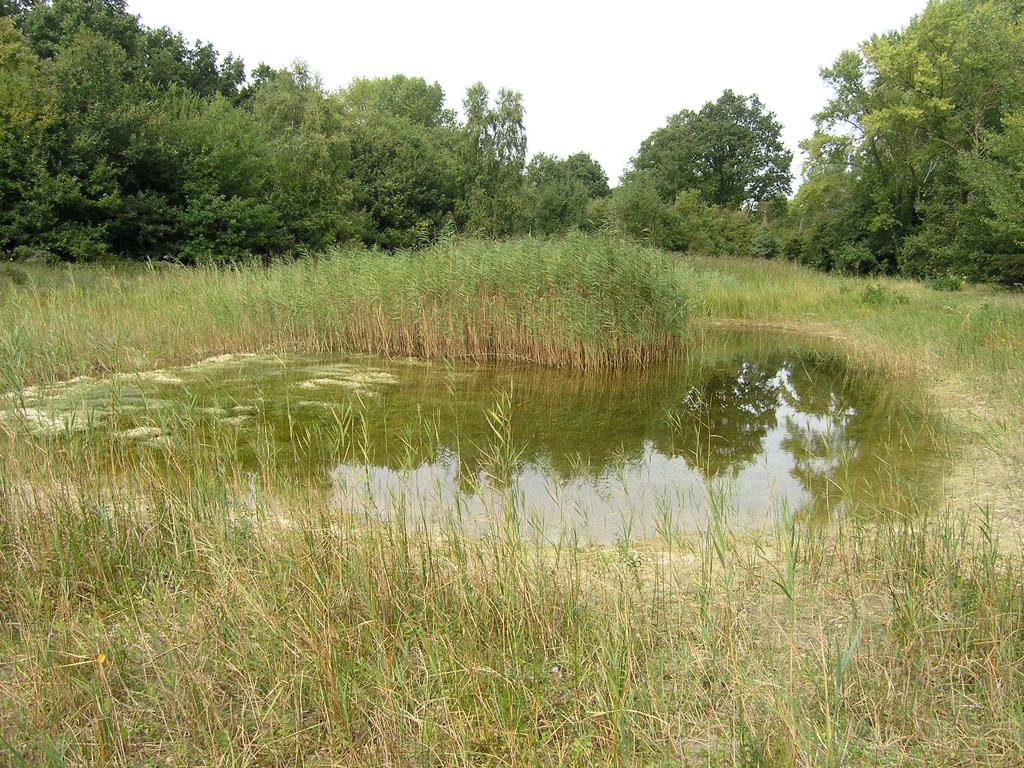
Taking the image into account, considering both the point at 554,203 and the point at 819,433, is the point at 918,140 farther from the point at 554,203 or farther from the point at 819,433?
the point at 819,433

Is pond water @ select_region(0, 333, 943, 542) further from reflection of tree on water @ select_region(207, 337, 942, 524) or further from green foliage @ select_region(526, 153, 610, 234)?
green foliage @ select_region(526, 153, 610, 234)

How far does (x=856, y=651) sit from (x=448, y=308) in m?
9.10

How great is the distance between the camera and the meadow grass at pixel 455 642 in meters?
1.98

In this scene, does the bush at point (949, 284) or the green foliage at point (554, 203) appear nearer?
the bush at point (949, 284)

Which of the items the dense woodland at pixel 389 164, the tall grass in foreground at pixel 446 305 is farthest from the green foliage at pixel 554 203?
the tall grass in foreground at pixel 446 305

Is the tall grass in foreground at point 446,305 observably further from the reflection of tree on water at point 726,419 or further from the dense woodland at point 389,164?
the dense woodland at point 389,164

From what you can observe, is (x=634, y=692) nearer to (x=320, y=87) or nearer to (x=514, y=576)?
(x=514, y=576)

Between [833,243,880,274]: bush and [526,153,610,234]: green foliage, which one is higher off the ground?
[526,153,610,234]: green foliage

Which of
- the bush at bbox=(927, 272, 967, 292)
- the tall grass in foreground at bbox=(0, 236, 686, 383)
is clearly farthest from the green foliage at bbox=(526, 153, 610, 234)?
the tall grass in foreground at bbox=(0, 236, 686, 383)

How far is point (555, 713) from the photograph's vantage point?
2.15 m

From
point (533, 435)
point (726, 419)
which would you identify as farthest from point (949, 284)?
point (533, 435)

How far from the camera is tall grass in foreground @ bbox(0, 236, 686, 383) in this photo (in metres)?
10.4

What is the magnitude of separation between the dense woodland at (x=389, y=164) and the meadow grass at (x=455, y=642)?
1235 cm

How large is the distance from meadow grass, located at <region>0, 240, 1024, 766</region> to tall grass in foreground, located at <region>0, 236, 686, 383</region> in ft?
21.6
